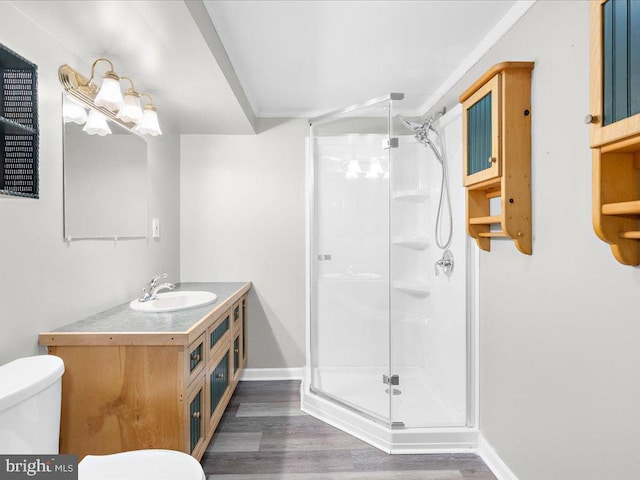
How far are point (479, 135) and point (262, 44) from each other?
1.30 meters

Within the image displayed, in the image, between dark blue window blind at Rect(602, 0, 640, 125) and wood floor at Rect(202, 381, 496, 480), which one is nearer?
dark blue window blind at Rect(602, 0, 640, 125)

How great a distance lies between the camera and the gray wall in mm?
1184

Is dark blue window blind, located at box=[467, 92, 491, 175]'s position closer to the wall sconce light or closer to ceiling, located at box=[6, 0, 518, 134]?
ceiling, located at box=[6, 0, 518, 134]

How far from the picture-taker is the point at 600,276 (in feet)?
4.10

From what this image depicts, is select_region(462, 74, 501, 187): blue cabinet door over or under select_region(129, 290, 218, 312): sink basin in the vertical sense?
over

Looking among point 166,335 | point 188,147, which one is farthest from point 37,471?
point 188,147

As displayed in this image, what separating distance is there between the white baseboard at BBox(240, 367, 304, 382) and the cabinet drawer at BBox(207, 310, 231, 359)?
2.89 ft

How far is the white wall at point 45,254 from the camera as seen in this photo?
142 centimetres

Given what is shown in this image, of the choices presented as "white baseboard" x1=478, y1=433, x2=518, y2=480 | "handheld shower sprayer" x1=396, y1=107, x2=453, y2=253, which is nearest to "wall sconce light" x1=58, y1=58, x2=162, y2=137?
"handheld shower sprayer" x1=396, y1=107, x2=453, y2=253

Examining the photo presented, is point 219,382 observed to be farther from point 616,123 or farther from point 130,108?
point 616,123

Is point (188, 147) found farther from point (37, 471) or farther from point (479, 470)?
point (479, 470)

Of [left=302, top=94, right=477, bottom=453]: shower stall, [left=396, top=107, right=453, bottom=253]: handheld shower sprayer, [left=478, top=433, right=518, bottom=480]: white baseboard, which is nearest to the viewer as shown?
[left=478, top=433, right=518, bottom=480]: white baseboard

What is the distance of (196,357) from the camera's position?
1831 mm

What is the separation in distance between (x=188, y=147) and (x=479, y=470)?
3146 mm
